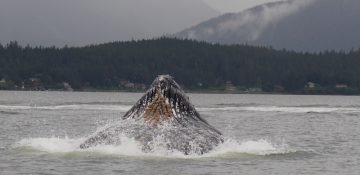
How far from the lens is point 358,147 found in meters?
46.6

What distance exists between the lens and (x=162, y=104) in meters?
28.1

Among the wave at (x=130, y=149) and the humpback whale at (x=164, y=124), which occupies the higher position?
the humpback whale at (x=164, y=124)

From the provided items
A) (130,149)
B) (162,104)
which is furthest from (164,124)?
(130,149)

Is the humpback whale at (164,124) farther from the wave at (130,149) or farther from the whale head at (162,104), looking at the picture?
the wave at (130,149)

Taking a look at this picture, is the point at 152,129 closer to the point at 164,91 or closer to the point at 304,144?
the point at 164,91

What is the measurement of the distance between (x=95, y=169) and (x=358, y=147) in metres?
21.0

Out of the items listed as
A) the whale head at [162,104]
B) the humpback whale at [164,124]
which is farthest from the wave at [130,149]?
the whale head at [162,104]

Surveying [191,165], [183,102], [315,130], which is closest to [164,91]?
[183,102]

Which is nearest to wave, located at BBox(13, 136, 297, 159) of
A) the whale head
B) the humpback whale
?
the humpback whale

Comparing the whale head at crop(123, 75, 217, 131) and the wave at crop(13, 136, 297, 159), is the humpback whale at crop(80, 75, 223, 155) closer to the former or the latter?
the whale head at crop(123, 75, 217, 131)

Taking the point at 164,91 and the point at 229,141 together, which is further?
the point at 229,141

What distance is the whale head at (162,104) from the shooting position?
28.1 metres

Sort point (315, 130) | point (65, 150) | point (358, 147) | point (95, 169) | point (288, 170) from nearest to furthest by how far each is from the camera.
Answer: point (95, 169), point (288, 170), point (65, 150), point (358, 147), point (315, 130)

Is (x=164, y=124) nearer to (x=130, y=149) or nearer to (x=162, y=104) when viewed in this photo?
(x=162, y=104)
